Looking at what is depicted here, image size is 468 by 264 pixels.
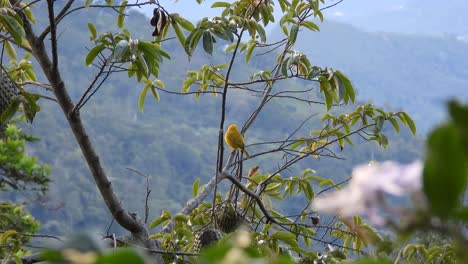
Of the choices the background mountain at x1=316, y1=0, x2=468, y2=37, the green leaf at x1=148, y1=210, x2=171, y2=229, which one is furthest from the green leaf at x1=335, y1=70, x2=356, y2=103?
the background mountain at x1=316, y1=0, x2=468, y2=37

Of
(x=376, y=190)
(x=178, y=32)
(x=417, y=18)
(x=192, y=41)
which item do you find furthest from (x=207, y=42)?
(x=417, y=18)

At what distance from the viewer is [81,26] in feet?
112

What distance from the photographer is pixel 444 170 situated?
0.17 metres

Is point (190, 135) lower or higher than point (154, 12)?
lower

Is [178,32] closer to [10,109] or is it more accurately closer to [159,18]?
[159,18]

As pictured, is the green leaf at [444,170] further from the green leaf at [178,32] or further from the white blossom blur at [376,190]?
the green leaf at [178,32]

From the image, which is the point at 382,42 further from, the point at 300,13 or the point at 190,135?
the point at 300,13

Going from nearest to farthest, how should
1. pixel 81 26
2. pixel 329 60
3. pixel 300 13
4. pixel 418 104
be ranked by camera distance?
1. pixel 300 13
2. pixel 81 26
3. pixel 418 104
4. pixel 329 60

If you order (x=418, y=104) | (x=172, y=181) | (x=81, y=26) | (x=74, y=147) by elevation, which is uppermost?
(x=81, y=26)

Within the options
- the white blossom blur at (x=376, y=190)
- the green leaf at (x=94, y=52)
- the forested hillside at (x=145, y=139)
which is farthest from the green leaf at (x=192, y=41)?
the forested hillside at (x=145, y=139)

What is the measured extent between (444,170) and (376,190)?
0.8 inches

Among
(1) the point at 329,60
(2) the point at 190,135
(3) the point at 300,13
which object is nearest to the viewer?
(3) the point at 300,13

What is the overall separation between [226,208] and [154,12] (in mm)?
519

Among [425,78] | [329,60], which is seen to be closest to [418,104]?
[425,78]
